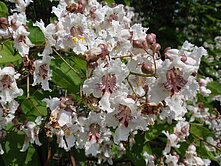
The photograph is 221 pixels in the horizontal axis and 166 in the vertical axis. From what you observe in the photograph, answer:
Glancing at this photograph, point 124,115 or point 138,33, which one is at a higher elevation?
point 138,33

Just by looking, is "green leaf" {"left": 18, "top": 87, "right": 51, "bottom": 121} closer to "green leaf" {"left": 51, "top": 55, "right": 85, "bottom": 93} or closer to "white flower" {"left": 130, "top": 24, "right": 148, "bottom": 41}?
"green leaf" {"left": 51, "top": 55, "right": 85, "bottom": 93}

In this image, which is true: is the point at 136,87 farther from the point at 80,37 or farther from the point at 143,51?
the point at 80,37

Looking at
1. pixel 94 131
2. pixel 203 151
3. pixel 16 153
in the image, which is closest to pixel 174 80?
pixel 94 131

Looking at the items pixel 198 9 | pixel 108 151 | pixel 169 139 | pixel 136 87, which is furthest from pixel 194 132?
pixel 198 9

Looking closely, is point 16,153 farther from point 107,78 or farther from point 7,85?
point 107,78

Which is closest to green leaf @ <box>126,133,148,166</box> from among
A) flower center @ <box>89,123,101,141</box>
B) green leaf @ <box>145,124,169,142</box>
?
green leaf @ <box>145,124,169,142</box>
